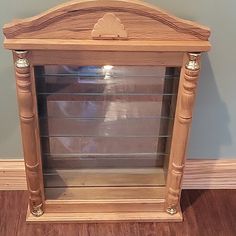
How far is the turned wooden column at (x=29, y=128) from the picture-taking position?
3.59ft

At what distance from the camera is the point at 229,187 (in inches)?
62.6

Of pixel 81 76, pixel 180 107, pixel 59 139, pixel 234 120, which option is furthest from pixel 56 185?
pixel 234 120

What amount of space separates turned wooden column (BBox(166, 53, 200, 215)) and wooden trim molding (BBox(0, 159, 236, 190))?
158 mm

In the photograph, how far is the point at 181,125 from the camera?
48.2 inches

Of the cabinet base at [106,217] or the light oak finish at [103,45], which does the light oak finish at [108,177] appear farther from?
the light oak finish at [103,45]

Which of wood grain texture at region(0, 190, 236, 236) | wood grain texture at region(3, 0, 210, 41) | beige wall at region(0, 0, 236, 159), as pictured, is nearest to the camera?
wood grain texture at region(3, 0, 210, 41)

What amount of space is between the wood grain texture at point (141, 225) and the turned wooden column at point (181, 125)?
0.24ft

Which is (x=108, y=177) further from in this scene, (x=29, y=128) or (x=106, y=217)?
(x=29, y=128)

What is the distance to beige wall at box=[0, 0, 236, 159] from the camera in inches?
46.9

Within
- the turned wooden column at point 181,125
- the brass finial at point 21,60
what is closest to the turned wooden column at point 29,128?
the brass finial at point 21,60

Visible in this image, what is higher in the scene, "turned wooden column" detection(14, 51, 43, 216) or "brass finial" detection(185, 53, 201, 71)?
Result: "brass finial" detection(185, 53, 201, 71)

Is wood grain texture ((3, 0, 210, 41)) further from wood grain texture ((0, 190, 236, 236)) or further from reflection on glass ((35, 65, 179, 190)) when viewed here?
wood grain texture ((0, 190, 236, 236))

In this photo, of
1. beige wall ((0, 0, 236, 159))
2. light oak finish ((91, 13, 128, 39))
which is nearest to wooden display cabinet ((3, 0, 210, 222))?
light oak finish ((91, 13, 128, 39))

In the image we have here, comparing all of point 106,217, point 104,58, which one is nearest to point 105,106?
point 104,58
